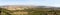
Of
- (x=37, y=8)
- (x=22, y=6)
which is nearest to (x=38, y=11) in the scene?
(x=37, y=8)

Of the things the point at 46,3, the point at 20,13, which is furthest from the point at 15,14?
the point at 46,3

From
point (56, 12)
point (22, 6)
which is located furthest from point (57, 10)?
point (22, 6)

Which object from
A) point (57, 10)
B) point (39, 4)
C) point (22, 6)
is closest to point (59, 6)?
point (57, 10)

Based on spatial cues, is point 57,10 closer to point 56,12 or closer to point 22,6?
point 56,12

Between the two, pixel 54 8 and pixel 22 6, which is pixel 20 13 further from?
pixel 54 8

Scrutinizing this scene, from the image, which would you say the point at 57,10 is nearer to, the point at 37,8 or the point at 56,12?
the point at 56,12

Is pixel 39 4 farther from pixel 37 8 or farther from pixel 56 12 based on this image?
pixel 56 12
